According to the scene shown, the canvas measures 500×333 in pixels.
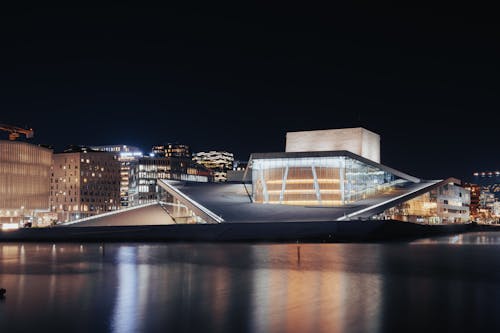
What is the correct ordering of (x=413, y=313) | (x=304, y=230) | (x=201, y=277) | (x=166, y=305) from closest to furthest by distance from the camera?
(x=413, y=313) → (x=166, y=305) → (x=201, y=277) → (x=304, y=230)

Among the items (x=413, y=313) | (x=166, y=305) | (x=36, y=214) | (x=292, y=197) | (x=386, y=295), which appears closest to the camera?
(x=413, y=313)

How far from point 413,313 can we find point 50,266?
17697 mm

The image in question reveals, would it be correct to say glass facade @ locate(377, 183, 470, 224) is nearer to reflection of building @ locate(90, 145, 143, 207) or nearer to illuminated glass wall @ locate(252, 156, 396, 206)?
illuminated glass wall @ locate(252, 156, 396, 206)

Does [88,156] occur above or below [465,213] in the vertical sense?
above

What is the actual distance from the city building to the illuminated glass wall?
71.8 m

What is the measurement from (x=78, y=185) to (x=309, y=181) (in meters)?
76.6

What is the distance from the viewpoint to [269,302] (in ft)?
50.6

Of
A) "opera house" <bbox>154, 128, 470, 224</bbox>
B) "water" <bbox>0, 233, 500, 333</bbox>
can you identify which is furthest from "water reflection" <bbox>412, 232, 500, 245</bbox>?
"water" <bbox>0, 233, 500, 333</bbox>

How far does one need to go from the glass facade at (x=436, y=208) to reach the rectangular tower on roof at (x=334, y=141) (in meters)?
9.18

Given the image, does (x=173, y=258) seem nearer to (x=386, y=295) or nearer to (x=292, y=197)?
(x=386, y=295)

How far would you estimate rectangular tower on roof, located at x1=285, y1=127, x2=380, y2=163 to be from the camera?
73688 mm

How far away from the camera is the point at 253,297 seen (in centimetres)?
1638

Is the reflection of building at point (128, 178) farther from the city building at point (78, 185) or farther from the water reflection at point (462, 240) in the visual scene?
the water reflection at point (462, 240)

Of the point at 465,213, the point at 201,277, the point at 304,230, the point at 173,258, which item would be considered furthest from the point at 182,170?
the point at 201,277
